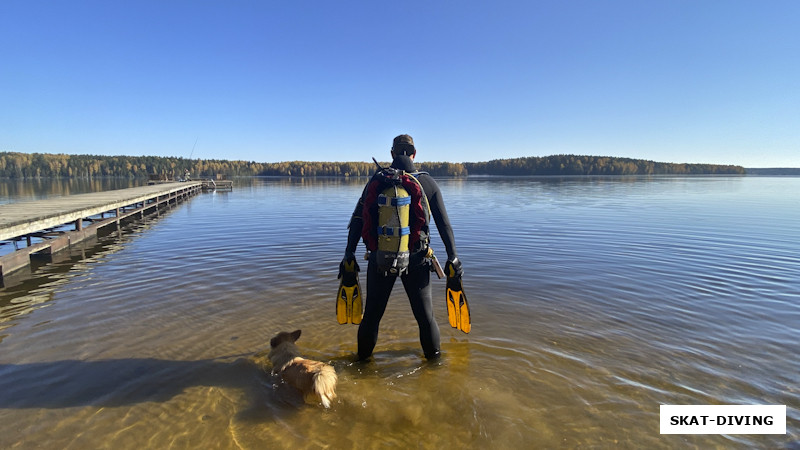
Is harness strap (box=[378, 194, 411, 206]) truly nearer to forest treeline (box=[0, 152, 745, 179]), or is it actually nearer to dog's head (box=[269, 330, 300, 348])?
dog's head (box=[269, 330, 300, 348])

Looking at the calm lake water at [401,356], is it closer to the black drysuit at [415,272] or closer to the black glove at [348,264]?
the black drysuit at [415,272]

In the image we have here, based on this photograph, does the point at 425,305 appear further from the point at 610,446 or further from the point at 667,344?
the point at 667,344

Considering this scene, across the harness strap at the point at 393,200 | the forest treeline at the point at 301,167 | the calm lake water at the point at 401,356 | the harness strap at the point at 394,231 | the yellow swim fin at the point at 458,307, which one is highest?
the forest treeline at the point at 301,167

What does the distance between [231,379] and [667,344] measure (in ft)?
17.8

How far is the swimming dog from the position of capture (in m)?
3.53

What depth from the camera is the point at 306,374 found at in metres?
3.62

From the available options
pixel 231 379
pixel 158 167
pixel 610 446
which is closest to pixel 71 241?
pixel 231 379

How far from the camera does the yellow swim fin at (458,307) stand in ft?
14.3

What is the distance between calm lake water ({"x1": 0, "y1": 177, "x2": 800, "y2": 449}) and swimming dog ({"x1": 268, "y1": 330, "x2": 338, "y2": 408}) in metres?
0.16

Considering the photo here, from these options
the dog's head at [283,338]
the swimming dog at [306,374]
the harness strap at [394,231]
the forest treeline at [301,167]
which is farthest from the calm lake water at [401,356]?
the forest treeline at [301,167]

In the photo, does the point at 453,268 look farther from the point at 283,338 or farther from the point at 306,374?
the point at 283,338

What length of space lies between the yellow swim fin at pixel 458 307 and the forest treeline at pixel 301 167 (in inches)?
5469

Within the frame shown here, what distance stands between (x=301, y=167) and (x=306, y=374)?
548 ft

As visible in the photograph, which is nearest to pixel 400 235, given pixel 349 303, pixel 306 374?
A: pixel 349 303
